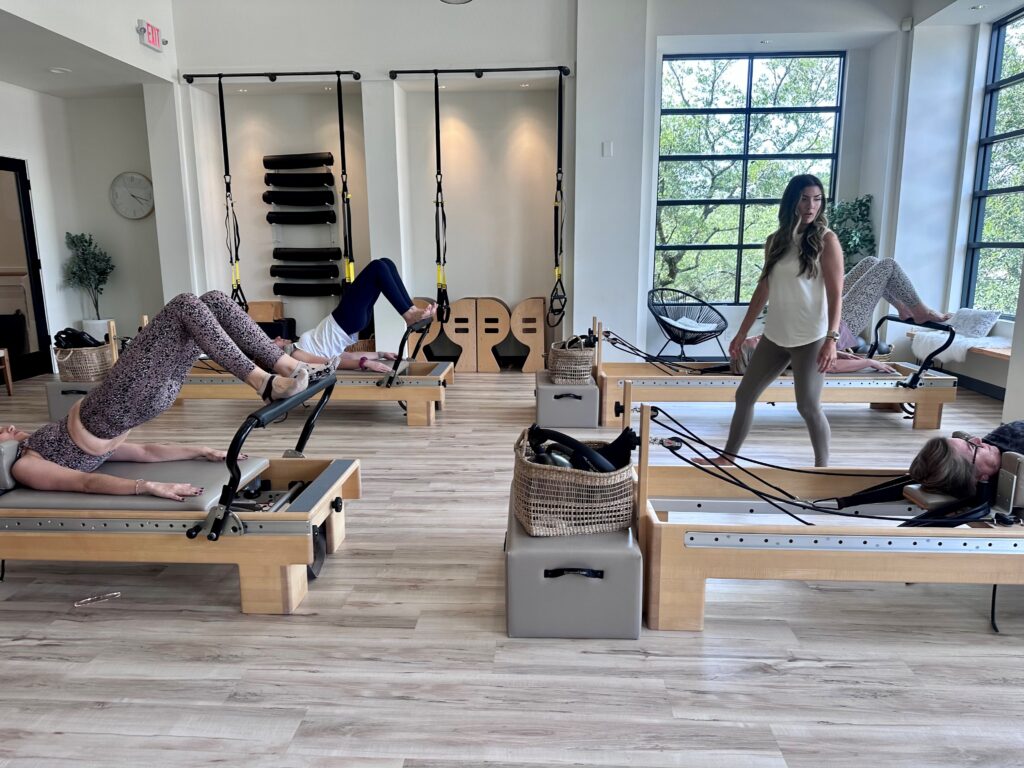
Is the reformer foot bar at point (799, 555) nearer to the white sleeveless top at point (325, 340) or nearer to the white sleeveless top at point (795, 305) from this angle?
the white sleeveless top at point (795, 305)

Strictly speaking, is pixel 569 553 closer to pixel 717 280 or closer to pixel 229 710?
pixel 229 710

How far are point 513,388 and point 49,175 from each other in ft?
16.9

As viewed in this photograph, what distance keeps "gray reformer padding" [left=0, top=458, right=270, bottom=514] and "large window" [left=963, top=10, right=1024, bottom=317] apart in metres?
5.95

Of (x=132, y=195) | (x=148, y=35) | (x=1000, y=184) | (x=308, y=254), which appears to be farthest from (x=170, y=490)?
(x=1000, y=184)

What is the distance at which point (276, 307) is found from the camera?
286 inches

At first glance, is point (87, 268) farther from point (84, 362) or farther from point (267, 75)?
point (267, 75)

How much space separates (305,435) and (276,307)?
5024 millimetres

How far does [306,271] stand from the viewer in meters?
7.05

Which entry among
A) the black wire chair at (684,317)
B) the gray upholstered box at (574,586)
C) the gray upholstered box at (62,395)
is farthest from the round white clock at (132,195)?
the gray upholstered box at (574,586)

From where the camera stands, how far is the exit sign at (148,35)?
590 centimetres

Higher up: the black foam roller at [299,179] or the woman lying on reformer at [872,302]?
the black foam roller at [299,179]

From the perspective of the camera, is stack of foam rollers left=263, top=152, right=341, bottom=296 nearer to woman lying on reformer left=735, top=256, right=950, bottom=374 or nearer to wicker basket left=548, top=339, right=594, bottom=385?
wicker basket left=548, top=339, right=594, bottom=385

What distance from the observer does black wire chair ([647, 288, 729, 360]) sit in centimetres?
638

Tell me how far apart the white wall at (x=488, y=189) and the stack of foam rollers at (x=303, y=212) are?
83 cm
